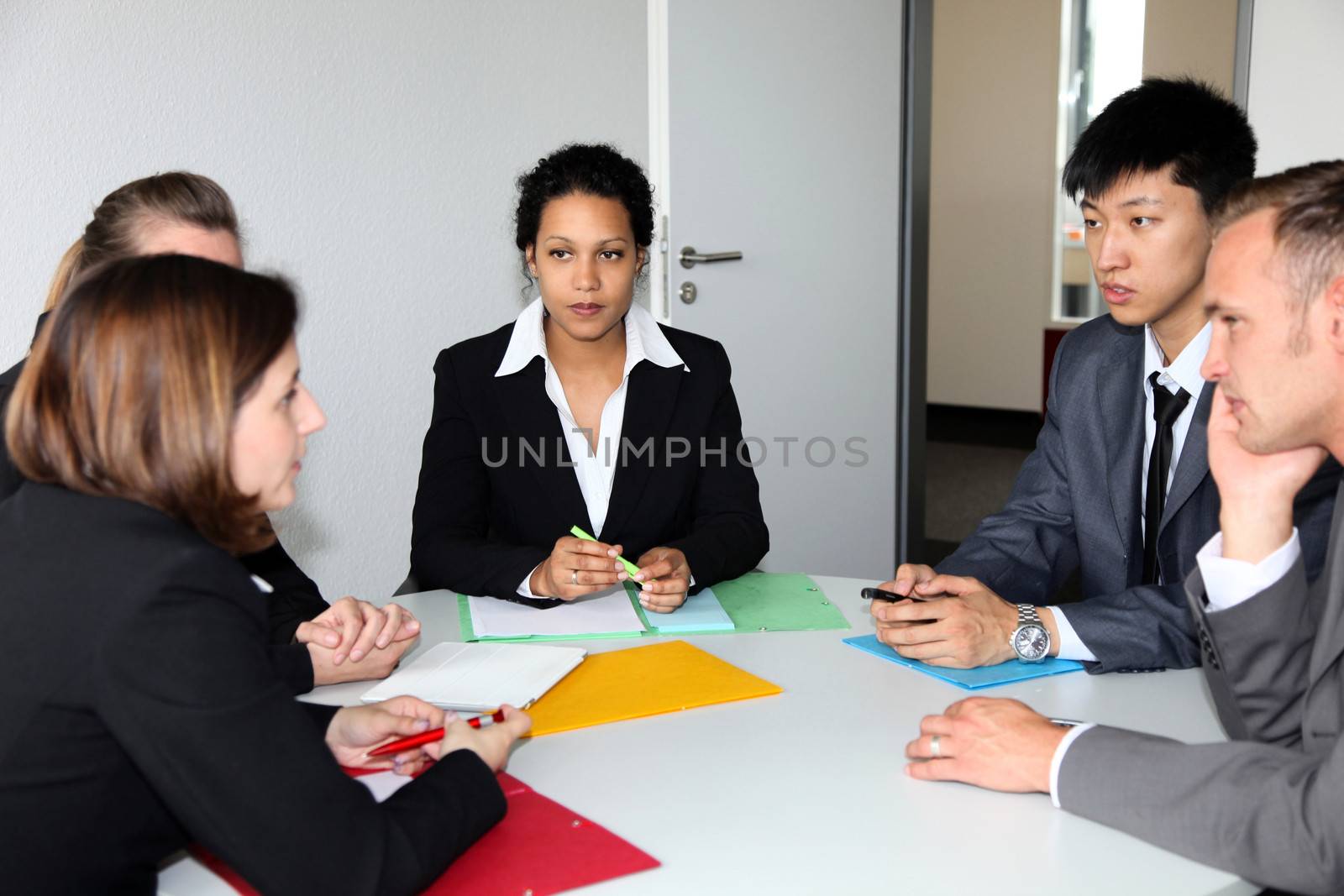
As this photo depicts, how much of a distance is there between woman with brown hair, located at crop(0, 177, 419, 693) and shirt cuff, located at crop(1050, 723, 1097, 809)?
82cm

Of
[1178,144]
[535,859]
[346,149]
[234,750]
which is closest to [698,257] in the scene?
[346,149]

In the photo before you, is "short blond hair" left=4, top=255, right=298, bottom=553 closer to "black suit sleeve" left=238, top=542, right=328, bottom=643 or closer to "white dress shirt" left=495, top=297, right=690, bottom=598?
"black suit sleeve" left=238, top=542, right=328, bottom=643

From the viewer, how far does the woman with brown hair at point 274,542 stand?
1.51m

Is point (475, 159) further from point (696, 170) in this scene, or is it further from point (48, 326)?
point (48, 326)

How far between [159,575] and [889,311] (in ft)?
11.0

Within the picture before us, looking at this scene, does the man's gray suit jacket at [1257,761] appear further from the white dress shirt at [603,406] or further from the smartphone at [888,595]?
the white dress shirt at [603,406]

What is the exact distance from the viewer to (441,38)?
3.13 metres

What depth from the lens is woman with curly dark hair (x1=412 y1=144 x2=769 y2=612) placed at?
217cm

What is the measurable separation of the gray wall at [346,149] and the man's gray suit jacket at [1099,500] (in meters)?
1.70

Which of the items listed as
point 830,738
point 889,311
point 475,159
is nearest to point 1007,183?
point 889,311

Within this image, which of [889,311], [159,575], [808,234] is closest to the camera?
[159,575]

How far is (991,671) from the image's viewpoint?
5.05ft

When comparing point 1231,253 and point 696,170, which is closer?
point 1231,253

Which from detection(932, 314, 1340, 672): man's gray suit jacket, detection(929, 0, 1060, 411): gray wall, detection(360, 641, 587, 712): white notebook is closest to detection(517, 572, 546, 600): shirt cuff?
detection(360, 641, 587, 712): white notebook
